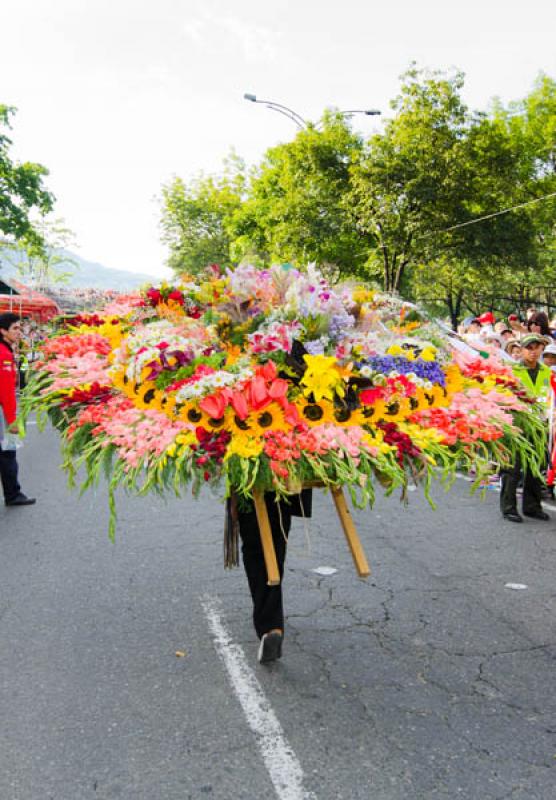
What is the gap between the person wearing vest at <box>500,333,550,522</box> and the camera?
746cm

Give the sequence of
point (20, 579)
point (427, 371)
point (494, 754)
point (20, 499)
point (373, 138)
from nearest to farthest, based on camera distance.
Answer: point (494, 754) < point (427, 371) < point (20, 579) < point (20, 499) < point (373, 138)

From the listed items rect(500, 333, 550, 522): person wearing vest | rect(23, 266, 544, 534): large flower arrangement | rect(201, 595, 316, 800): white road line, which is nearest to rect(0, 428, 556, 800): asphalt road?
rect(201, 595, 316, 800): white road line

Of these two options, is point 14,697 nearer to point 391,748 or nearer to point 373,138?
point 391,748

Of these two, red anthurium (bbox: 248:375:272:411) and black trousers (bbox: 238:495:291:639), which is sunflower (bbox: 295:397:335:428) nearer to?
red anthurium (bbox: 248:375:272:411)

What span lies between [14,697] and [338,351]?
2.39 metres

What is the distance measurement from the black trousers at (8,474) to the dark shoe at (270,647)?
4.81m

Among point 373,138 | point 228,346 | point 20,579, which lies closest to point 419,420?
point 228,346

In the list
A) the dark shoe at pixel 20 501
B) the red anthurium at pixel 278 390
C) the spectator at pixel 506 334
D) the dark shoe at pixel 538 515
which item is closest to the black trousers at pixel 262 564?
the red anthurium at pixel 278 390

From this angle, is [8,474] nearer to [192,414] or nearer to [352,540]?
[192,414]

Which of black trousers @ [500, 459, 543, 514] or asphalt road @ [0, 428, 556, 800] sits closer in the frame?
asphalt road @ [0, 428, 556, 800]

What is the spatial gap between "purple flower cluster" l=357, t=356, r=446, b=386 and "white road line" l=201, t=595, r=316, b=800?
174cm

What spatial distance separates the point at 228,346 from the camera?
388cm

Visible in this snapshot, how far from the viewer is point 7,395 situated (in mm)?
7934

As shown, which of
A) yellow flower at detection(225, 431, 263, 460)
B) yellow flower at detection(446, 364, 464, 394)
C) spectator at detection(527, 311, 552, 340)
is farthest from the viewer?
spectator at detection(527, 311, 552, 340)
